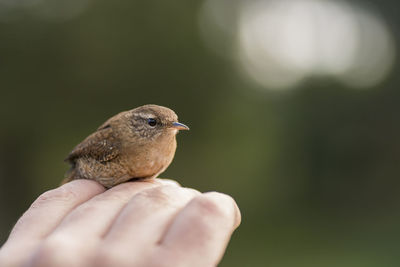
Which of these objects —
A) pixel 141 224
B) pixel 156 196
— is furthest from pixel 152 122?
pixel 141 224

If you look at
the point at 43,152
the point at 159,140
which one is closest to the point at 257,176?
the point at 43,152

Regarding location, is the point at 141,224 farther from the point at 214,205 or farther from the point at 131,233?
the point at 214,205

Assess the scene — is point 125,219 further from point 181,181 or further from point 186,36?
point 186,36

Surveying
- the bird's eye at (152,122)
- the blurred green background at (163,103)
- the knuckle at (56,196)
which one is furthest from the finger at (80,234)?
the blurred green background at (163,103)

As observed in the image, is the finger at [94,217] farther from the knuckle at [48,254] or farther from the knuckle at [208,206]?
the knuckle at [208,206]

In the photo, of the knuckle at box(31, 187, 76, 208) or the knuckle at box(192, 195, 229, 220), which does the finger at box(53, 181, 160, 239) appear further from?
the knuckle at box(192, 195, 229, 220)

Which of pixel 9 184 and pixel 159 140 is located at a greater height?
pixel 159 140
